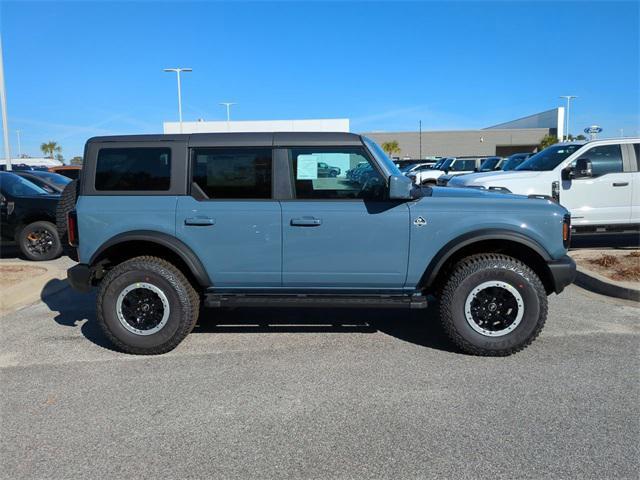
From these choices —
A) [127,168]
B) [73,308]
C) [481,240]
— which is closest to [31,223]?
[73,308]

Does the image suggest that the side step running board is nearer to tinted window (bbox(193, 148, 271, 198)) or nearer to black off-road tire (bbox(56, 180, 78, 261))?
tinted window (bbox(193, 148, 271, 198))

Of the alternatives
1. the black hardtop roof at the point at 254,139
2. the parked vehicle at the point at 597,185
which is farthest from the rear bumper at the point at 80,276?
the parked vehicle at the point at 597,185

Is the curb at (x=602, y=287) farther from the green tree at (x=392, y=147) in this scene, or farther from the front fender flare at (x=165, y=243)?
the green tree at (x=392, y=147)

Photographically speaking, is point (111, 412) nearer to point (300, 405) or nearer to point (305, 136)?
point (300, 405)

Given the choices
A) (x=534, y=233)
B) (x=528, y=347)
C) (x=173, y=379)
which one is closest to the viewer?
(x=173, y=379)

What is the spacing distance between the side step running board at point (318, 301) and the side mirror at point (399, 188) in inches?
35.2

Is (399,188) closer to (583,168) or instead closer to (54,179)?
(583,168)

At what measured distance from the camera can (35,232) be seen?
349 inches

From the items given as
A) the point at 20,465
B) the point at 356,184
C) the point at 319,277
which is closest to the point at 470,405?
the point at 319,277

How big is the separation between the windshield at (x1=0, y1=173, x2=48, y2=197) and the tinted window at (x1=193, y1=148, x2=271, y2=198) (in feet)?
20.2

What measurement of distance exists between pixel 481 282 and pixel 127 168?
129 inches

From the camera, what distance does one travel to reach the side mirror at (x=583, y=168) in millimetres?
8188

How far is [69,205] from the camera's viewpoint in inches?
188

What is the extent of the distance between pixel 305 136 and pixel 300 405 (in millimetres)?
2292
